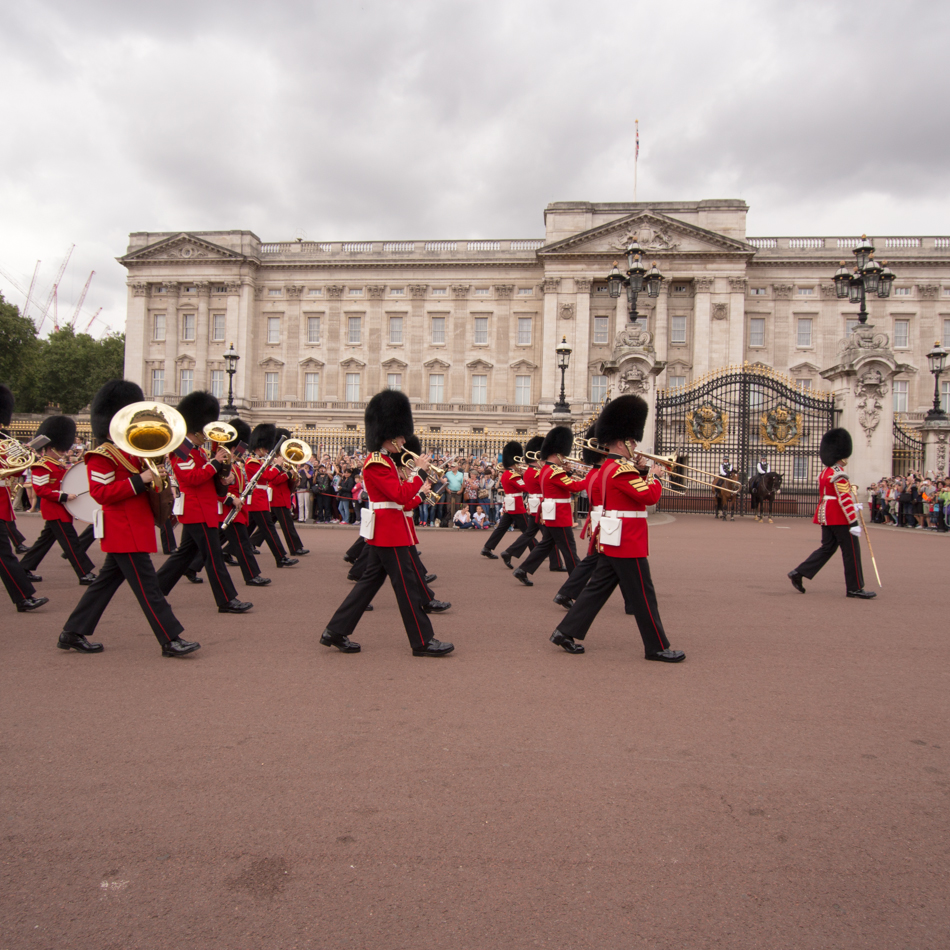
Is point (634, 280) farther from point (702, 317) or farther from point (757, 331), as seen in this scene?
point (757, 331)

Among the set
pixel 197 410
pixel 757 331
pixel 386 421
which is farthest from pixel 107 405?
pixel 757 331

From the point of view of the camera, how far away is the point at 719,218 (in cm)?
4353

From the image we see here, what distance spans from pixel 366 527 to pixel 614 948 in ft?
11.6

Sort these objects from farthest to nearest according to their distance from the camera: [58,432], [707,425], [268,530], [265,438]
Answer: [707,425] < [265,438] < [268,530] < [58,432]

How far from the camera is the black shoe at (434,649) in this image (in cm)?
511

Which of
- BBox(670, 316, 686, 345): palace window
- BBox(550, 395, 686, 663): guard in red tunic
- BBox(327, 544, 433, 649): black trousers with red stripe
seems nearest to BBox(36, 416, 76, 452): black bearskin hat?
BBox(327, 544, 433, 649): black trousers with red stripe

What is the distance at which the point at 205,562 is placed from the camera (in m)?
6.57

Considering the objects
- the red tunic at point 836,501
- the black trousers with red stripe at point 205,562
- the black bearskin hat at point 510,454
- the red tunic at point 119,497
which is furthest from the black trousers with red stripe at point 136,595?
the red tunic at point 836,501

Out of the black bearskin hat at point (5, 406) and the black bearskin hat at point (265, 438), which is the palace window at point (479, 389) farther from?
the black bearskin hat at point (5, 406)

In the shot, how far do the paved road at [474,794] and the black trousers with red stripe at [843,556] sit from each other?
2065 mm

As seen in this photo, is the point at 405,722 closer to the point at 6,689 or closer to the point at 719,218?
the point at 6,689

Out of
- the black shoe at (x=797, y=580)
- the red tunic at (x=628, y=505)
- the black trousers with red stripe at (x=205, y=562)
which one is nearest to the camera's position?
the red tunic at (x=628, y=505)

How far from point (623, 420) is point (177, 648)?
3.68m

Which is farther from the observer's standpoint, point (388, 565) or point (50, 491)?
point (50, 491)
